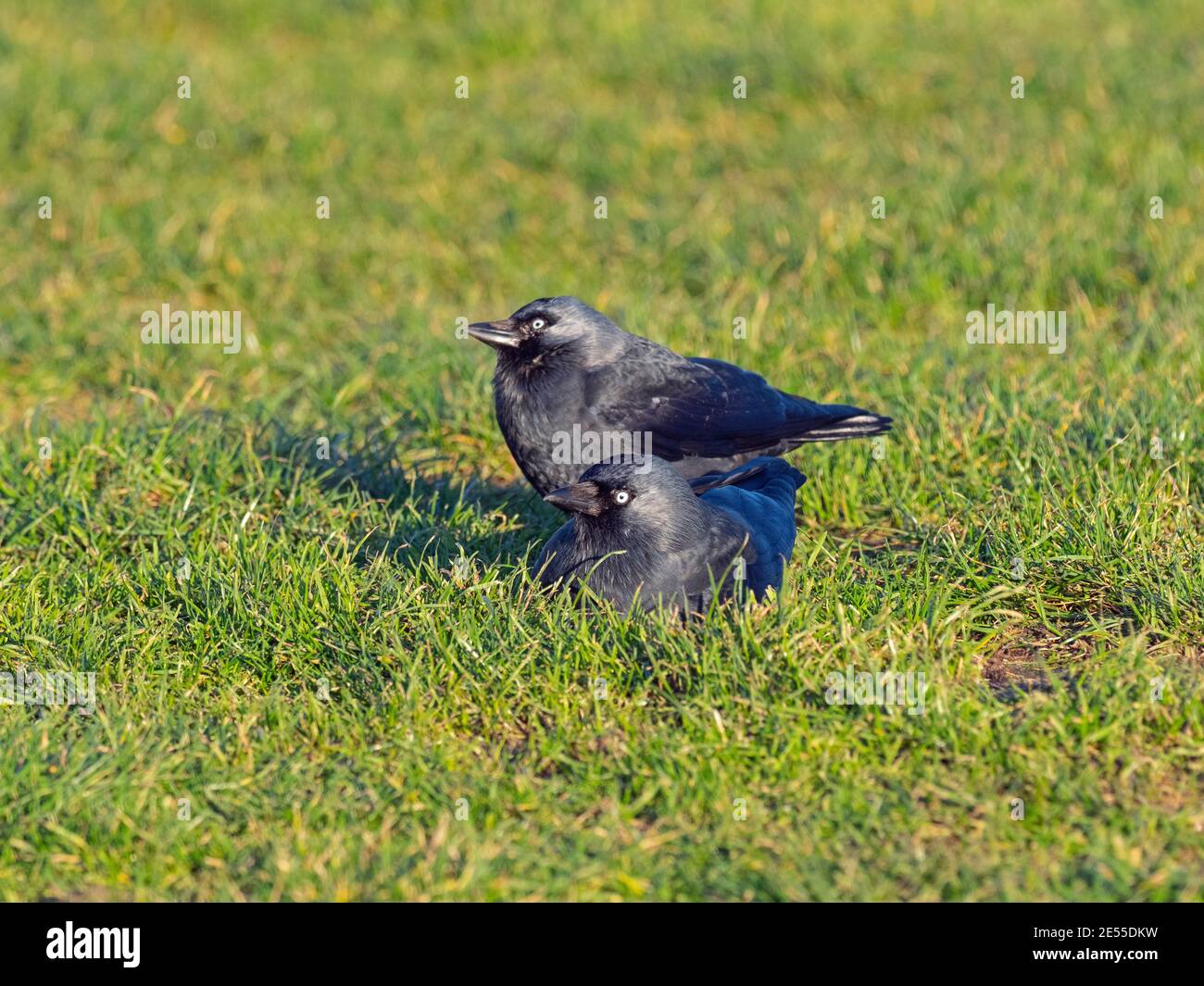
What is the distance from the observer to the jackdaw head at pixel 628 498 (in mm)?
4422

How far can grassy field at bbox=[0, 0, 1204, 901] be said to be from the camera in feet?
12.0

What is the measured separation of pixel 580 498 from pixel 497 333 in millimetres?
1067

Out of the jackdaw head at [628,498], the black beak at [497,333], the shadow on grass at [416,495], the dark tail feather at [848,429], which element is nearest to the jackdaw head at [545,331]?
the black beak at [497,333]

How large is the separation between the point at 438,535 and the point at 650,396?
865mm

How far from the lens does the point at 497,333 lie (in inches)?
209

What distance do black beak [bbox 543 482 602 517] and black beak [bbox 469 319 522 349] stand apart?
1.00 metres

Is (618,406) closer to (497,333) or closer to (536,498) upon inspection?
(497,333)

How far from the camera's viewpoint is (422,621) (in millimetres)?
4348

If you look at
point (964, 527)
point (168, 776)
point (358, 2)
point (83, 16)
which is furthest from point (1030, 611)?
point (83, 16)

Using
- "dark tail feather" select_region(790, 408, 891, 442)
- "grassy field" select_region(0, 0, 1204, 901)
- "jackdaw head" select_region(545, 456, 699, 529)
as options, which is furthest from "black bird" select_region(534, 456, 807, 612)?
"dark tail feather" select_region(790, 408, 891, 442)

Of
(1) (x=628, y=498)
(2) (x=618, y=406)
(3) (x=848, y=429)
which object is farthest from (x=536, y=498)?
(1) (x=628, y=498)

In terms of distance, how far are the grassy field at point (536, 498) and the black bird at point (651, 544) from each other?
19 cm

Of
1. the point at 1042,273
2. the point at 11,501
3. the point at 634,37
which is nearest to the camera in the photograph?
the point at 11,501
